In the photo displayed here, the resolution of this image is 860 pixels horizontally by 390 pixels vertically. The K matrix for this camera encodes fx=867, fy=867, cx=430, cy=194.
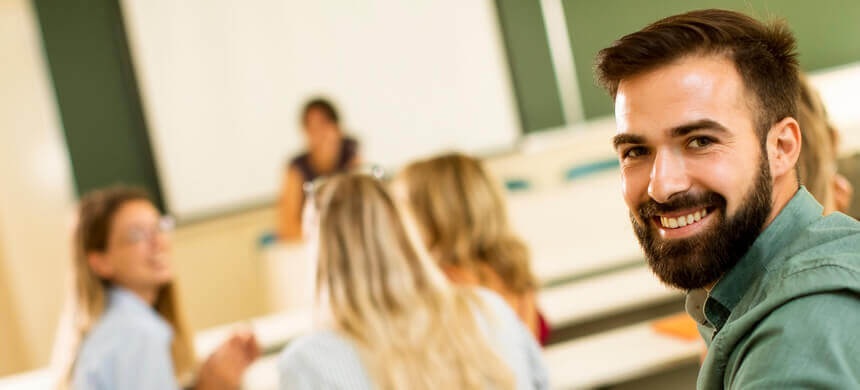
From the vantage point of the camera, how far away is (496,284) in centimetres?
231

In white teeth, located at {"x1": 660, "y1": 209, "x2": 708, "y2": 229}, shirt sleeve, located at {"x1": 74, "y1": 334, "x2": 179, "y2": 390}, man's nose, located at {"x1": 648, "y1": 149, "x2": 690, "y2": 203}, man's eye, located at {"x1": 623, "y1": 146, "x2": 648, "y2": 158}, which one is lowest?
shirt sleeve, located at {"x1": 74, "y1": 334, "x2": 179, "y2": 390}

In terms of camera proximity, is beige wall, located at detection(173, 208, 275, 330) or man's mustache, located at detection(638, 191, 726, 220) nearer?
man's mustache, located at detection(638, 191, 726, 220)

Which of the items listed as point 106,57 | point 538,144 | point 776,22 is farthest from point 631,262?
point 106,57

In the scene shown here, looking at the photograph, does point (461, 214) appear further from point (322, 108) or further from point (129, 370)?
point (322, 108)

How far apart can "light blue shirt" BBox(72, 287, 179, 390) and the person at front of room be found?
60.6 inches

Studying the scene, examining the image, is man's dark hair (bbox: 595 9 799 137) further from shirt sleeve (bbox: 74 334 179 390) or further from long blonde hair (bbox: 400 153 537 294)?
shirt sleeve (bbox: 74 334 179 390)

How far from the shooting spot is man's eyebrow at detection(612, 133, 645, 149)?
0.88m

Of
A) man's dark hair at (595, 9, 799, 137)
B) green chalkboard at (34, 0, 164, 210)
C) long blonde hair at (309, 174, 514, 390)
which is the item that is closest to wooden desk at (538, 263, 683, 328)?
long blonde hair at (309, 174, 514, 390)

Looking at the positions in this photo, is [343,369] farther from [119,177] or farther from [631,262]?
[119,177]

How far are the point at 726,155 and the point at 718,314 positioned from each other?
17 centimetres

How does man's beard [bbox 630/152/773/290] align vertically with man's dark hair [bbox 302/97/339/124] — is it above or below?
below

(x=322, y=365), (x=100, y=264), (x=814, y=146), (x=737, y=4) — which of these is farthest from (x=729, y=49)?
(x=100, y=264)

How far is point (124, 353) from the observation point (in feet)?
6.88

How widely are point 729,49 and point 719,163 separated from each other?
115mm
